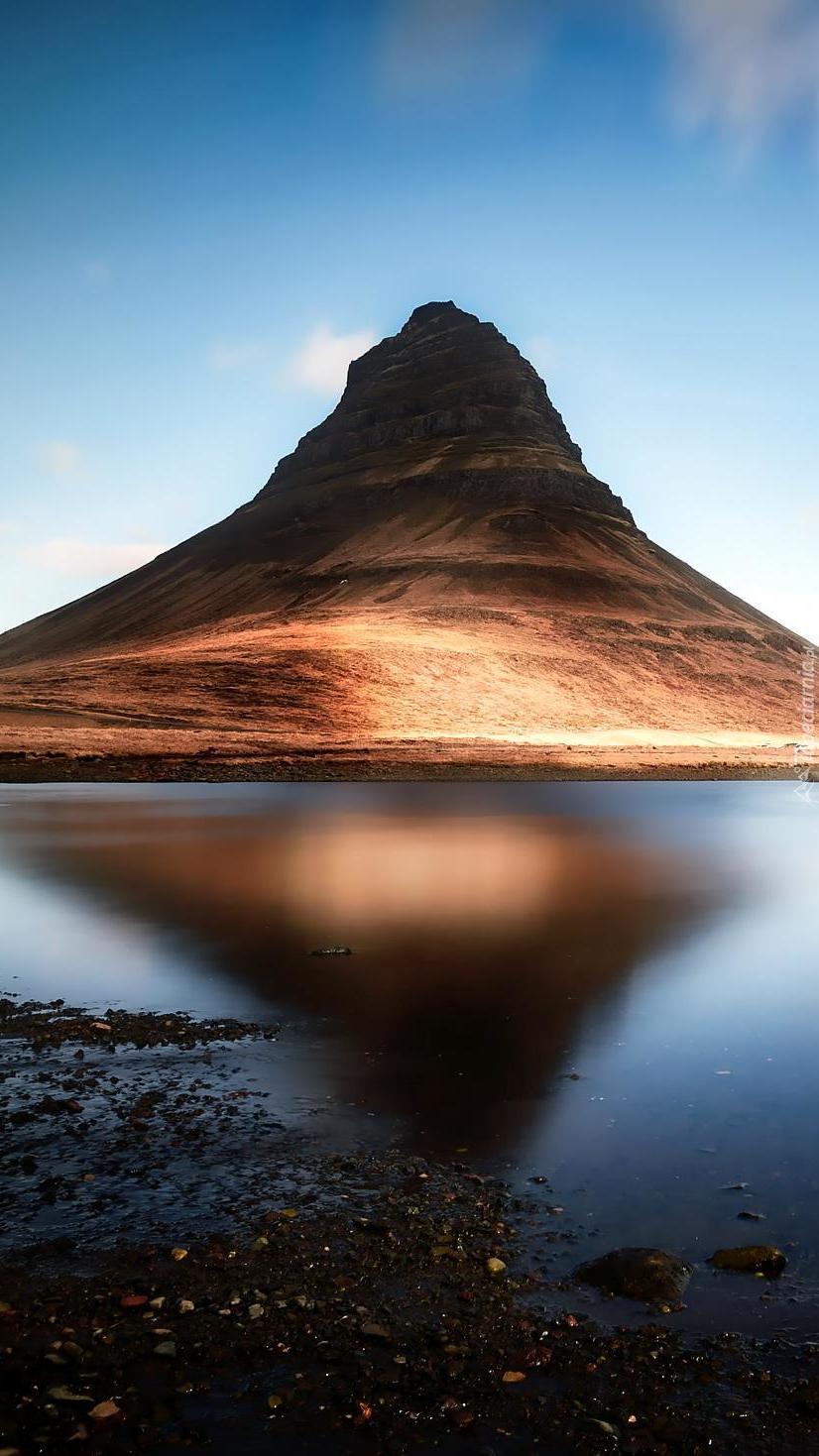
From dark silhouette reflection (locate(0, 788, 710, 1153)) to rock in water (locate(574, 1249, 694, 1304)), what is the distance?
208 cm

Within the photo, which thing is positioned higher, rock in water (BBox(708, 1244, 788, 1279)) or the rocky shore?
the rocky shore

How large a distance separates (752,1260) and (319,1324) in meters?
2.86

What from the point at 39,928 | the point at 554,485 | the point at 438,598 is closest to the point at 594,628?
the point at 438,598

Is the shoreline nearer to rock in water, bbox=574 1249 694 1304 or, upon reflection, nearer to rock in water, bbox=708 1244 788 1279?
rock in water, bbox=708 1244 788 1279

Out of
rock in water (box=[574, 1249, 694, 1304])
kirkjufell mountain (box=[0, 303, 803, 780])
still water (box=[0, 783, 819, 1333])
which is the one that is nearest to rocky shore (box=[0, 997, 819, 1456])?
rock in water (box=[574, 1249, 694, 1304])

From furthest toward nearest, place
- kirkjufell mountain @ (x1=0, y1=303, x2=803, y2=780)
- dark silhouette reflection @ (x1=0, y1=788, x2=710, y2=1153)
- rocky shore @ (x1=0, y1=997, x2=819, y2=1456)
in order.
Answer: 1. kirkjufell mountain @ (x1=0, y1=303, x2=803, y2=780)
2. dark silhouette reflection @ (x1=0, y1=788, x2=710, y2=1153)
3. rocky shore @ (x1=0, y1=997, x2=819, y2=1456)

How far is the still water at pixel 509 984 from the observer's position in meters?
8.38

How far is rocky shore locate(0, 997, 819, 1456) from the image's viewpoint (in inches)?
201

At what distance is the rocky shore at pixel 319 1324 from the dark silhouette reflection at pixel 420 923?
157cm

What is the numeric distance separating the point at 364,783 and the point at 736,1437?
5361cm

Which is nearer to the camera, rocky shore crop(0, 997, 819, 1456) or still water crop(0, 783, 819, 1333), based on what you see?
rocky shore crop(0, 997, 819, 1456)

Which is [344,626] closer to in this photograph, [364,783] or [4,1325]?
[364,783]

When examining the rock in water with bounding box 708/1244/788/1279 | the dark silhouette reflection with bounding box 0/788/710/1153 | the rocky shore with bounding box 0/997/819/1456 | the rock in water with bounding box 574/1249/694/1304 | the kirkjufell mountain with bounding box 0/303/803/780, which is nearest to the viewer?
the rocky shore with bounding box 0/997/819/1456

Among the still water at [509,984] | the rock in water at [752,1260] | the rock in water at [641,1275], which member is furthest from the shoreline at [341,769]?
the rock in water at [641,1275]
